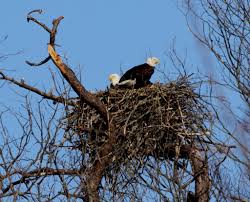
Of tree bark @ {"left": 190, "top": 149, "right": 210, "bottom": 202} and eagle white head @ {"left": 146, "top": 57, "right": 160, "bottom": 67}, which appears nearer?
A: tree bark @ {"left": 190, "top": 149, "right": 210, "bottom": 202}

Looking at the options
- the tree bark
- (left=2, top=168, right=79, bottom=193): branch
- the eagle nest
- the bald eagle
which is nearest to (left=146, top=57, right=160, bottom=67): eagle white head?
the bald eagle

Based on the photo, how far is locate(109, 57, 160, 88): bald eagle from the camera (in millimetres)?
13969

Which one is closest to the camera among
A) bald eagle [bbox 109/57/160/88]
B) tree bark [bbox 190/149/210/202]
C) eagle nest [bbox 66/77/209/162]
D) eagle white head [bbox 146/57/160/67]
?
tree bark [bbox 190/149/210/202]

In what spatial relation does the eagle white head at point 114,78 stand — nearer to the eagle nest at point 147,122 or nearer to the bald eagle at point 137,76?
the bald eagle at point 137,76

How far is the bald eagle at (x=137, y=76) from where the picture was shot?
14.0 metres

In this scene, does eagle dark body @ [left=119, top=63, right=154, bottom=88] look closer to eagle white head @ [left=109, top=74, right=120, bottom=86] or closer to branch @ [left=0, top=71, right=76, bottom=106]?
eagle white head @ [left=109, top=74, right=120, bottom=86]

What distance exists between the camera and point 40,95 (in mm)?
11977

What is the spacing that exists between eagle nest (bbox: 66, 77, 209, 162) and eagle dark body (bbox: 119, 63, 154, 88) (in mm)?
693

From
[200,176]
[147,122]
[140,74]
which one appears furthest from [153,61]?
[200,176]

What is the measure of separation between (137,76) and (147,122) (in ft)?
5.25

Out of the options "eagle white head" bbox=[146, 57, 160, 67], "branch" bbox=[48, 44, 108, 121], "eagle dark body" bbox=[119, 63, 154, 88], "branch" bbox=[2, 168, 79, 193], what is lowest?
"branch" bbox=[2, 168, 79, 193]

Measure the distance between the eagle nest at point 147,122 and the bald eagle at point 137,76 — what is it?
2.05 feet

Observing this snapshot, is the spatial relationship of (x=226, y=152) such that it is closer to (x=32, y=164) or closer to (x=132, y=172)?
(x=132, y=172)

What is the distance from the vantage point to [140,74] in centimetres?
1426
